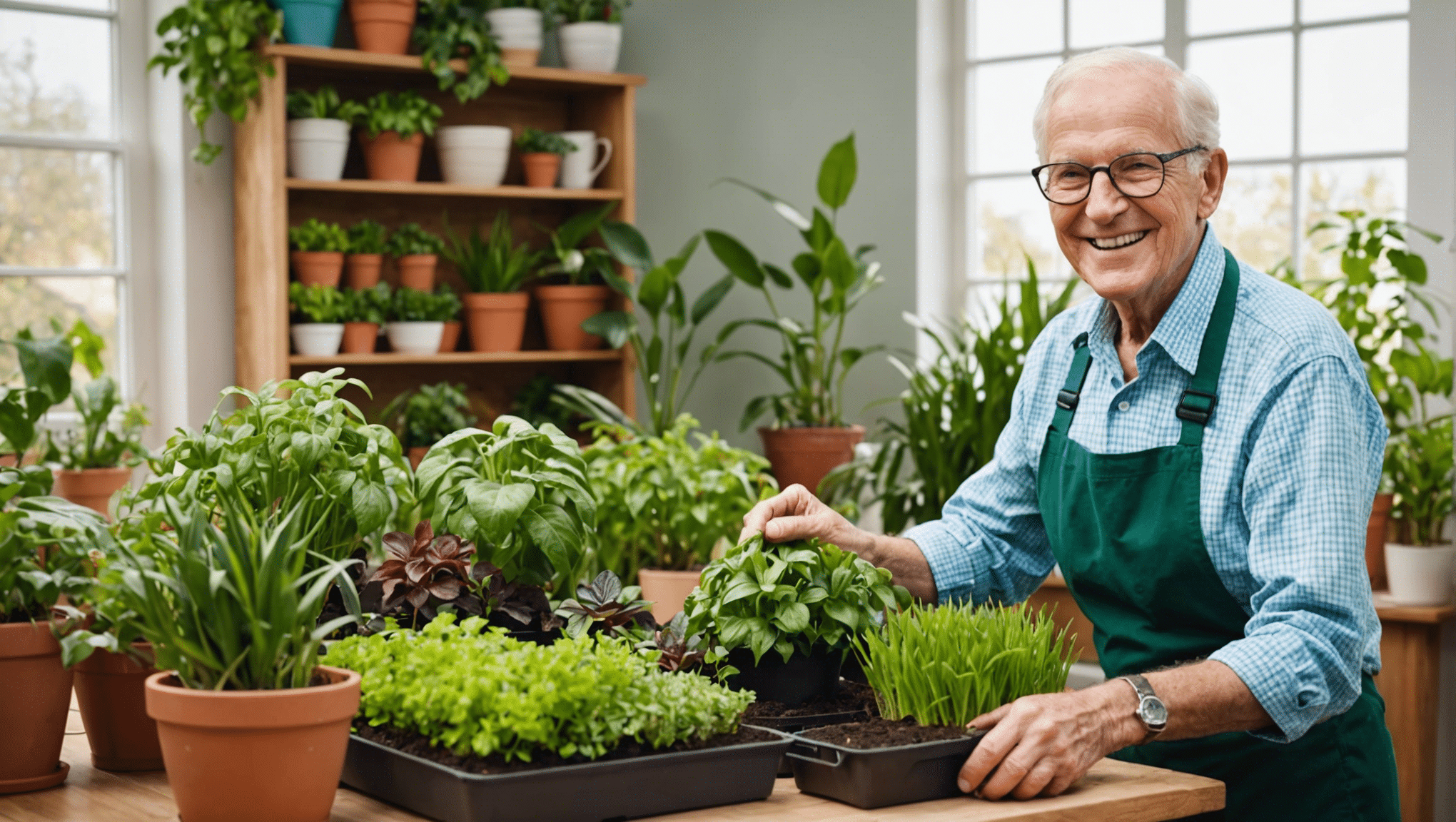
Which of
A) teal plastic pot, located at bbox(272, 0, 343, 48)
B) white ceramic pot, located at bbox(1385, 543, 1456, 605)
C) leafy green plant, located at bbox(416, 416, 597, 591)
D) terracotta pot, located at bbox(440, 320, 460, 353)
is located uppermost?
teal plastic pot, located at bbox(272, 0, 343, 48)

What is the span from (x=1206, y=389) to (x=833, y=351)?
264 centimetres

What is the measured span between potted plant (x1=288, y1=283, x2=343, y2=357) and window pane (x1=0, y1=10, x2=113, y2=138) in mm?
812

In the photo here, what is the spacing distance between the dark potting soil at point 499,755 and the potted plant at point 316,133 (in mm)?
2877

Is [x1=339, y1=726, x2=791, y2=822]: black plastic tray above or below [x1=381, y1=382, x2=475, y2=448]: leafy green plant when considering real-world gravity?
below

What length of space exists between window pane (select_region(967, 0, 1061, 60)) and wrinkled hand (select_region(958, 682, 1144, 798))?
3.76 meters

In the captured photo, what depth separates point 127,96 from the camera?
4.16m

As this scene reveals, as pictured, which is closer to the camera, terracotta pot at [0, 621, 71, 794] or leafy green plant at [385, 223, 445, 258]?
terracotta pot at [0, 621, 71, 794]

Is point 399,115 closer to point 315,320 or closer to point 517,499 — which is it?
point 315,320

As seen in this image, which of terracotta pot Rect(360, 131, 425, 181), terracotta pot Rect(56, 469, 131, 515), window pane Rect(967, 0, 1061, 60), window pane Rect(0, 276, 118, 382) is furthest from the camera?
window pane Rect(967, 0, 1061, 60)

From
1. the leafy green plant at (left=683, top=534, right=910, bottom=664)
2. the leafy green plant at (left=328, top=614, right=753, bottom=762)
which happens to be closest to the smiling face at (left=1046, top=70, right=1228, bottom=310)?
the leafy green plant at (left=683, top=534, right=910, bottom=664)

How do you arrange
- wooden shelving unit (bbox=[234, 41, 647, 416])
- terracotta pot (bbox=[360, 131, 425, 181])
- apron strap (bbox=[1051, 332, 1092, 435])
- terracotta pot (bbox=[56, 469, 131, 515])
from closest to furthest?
apron strap (bbox=[1051, 332, 1092, 435]), terracotta pot (bbox=[56, 469, 131, 515]), wooden shelving unit (bbox=[234, 41, 647, 416]), terracotta pot (bbox=[360, 131, 425, 181])

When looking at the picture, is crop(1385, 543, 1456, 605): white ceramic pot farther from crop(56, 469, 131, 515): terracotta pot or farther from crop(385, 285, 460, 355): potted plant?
crop(56, 469, 131, 515): terracotta pot

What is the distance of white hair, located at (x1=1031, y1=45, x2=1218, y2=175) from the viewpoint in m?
1.84

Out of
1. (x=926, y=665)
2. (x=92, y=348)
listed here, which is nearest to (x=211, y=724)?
(x=926, y=665)
